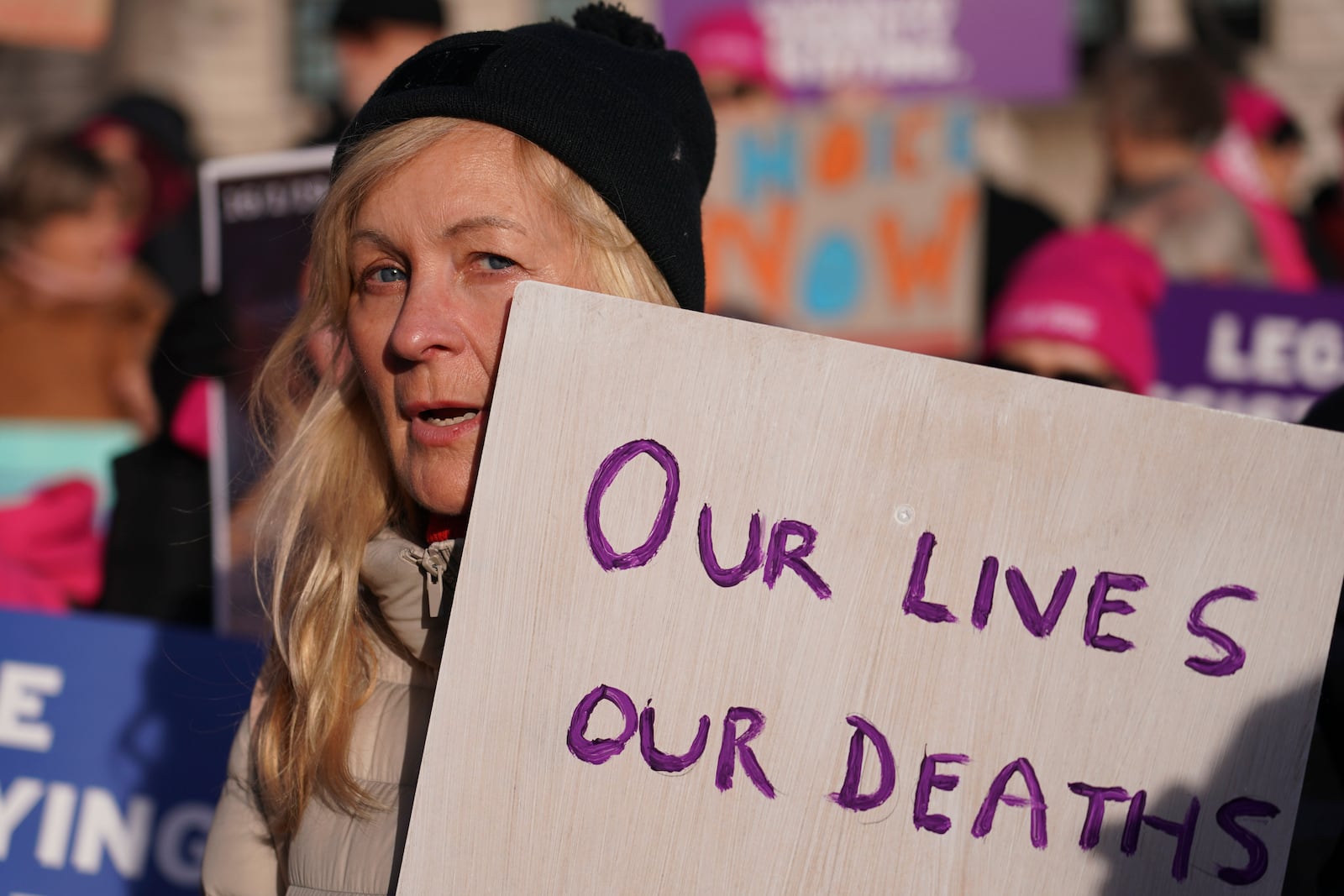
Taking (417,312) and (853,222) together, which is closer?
(417,312)

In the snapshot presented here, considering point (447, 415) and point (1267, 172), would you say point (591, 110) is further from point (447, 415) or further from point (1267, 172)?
point (1267, 172)

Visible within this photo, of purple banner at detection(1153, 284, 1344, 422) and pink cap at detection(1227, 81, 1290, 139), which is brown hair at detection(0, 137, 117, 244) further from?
pink cap at detection(1227, 81, 1290, 139)

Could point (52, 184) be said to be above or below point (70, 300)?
above

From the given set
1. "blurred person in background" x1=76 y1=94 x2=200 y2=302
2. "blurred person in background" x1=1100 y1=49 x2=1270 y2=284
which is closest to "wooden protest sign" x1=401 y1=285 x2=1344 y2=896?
"blurred person in background" x1=1100 y1=49 x2=1270 y2=284

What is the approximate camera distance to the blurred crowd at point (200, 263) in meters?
3.43

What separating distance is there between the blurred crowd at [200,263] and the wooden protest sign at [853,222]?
0.70 ft

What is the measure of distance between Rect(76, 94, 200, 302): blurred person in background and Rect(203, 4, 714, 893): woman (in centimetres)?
415

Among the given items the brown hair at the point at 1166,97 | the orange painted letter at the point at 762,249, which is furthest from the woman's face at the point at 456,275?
the brown hair at the point at 1166,97

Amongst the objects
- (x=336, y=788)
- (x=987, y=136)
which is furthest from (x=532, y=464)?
(x=987, y=136)

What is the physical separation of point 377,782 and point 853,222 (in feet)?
12.0

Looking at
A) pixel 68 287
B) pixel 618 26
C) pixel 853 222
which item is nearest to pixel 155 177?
pixel 68 287

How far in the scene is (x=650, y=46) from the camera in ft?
5.55

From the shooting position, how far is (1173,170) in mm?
4891

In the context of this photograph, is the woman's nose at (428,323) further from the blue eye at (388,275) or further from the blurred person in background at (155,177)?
the blurred person in background at (155,177)
